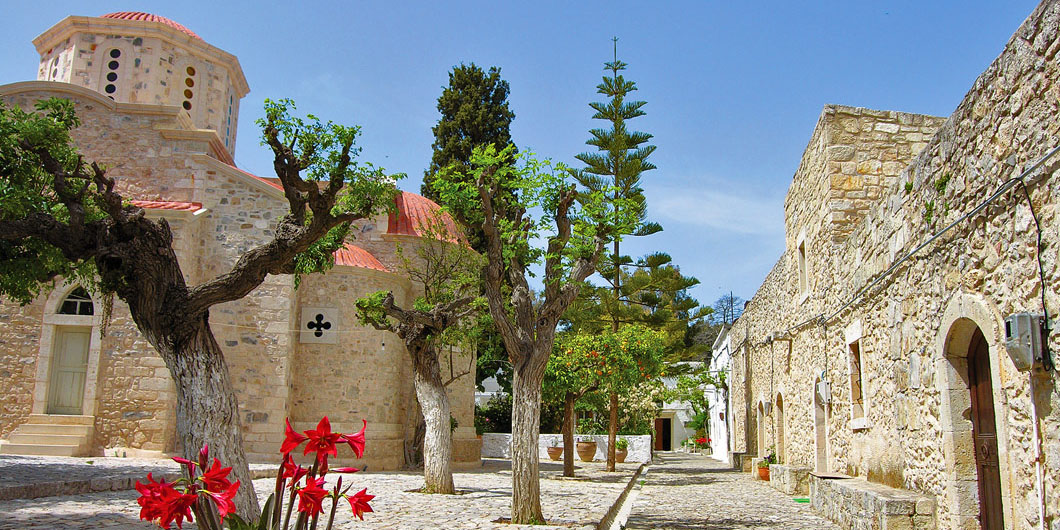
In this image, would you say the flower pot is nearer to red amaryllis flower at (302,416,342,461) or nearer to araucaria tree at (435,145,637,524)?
araucaria tree at (435,145,637,524)

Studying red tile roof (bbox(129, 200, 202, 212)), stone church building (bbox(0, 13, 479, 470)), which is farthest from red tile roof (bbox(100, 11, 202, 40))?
red tile roof (bbox(129, 200, 202, 212))

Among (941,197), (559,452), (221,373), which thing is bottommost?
(559,452)

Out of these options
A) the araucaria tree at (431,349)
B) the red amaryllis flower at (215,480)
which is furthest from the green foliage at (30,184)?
the red amaryllis flower at (215,480)

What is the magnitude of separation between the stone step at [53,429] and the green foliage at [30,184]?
5.57m

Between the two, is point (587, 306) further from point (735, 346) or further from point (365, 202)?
point (365, 202)

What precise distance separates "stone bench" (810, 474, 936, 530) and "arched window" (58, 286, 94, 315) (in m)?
11.9

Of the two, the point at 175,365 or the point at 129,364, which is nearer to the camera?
the point at 175,365

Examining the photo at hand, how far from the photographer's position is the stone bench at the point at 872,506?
6070mm

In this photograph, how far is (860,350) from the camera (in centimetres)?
821

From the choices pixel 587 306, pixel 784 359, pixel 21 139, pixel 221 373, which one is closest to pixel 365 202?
pixel 221 373

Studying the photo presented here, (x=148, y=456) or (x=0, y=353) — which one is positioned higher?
(x=0, y=353)

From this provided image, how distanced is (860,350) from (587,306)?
40.7ft

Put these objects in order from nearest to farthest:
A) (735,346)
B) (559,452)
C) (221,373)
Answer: (221,373)
(735,346)
(559,452)

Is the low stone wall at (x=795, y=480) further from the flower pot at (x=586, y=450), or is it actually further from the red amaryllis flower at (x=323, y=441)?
the flower pot at (x=586, y=450)
